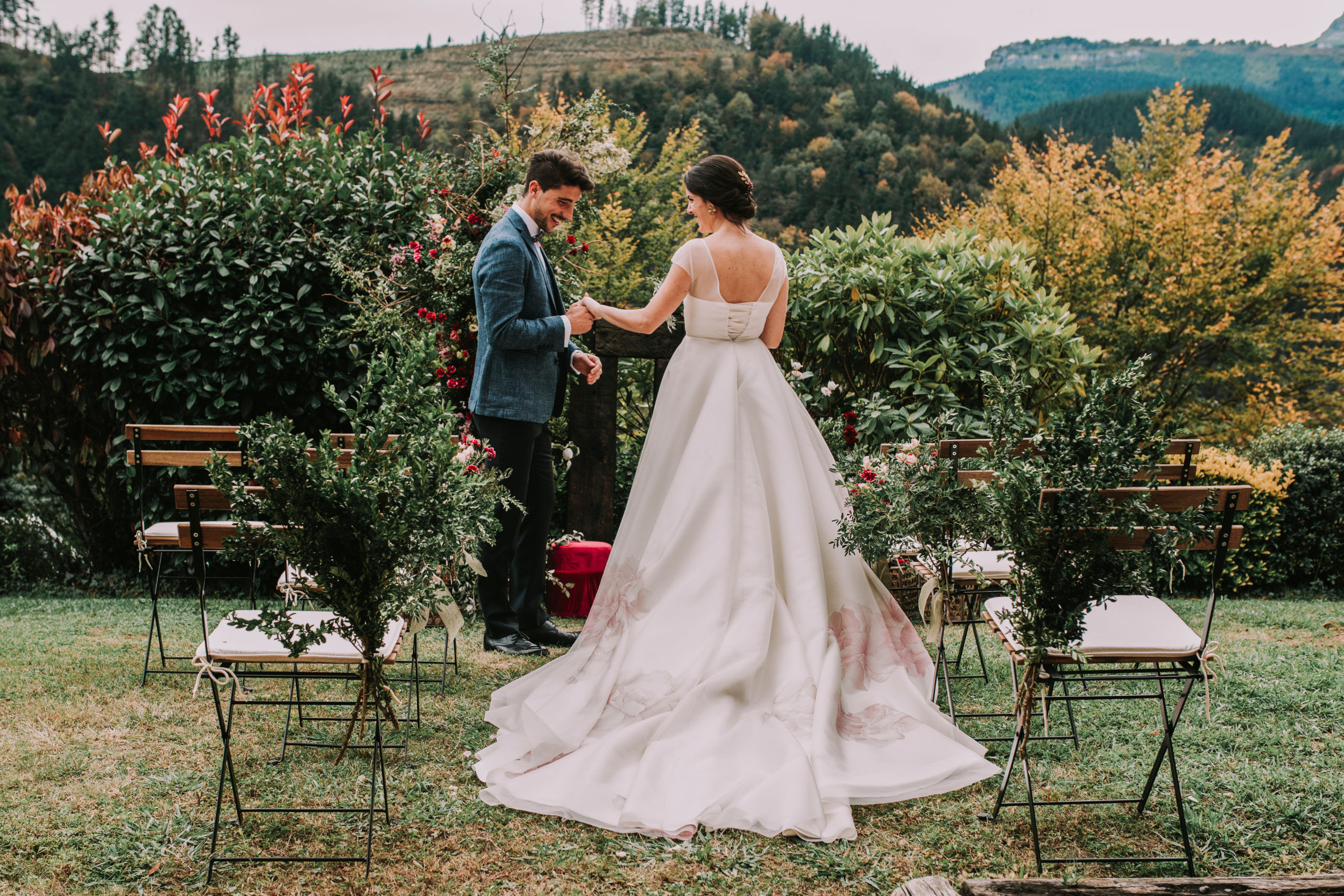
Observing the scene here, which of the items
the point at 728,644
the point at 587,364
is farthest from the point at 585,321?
the point at 728,644

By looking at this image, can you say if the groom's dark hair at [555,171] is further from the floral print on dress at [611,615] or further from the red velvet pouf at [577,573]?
the red velvet pouf at [577,573]

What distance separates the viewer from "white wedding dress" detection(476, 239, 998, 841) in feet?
9.70

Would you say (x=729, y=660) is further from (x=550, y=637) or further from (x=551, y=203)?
(x=551, y=203)

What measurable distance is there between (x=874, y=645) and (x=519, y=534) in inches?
76.5

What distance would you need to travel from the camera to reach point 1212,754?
3.41 meters

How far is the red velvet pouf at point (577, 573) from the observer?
5.55 meters

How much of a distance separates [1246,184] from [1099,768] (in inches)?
813

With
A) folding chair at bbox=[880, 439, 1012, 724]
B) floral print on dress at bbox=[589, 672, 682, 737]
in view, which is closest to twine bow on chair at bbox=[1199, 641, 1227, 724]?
folding chair at bbox=[880, 439, 1012, 724]

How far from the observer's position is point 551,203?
4402mm

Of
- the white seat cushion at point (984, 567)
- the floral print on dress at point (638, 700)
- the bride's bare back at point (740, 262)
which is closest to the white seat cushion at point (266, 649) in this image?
the floral print on dress at point (638, 700)

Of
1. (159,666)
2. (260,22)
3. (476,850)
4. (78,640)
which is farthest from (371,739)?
(260,22)

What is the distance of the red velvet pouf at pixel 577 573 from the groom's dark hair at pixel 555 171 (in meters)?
2.19

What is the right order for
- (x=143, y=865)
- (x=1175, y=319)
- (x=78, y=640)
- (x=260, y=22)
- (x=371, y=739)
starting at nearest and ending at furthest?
(x=143, y=865)
(x=371, y=739)
(x=78, y=640)
(x=1175, y=319)
(x=260, y=22)

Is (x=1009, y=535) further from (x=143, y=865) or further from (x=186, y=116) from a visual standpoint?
(x=186, y=116)
